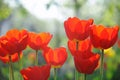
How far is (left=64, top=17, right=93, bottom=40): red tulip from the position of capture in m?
1.75

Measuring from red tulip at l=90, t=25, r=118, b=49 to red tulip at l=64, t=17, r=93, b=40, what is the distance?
0.16 feet

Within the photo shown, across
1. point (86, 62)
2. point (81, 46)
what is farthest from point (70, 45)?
point (86, 62)

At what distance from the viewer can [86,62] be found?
5.44 feet

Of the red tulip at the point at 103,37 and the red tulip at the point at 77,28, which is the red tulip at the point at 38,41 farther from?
the red tulip at the point at 103,37

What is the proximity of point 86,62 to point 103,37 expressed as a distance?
0.49 feet

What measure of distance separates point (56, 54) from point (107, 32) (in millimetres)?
233

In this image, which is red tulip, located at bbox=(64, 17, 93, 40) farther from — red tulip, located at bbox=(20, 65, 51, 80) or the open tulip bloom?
red tulip, located at bbox=(20, 65, 51, 80)

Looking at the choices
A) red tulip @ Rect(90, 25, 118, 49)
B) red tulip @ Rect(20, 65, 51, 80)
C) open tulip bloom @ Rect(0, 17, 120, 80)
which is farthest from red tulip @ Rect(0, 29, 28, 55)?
red tulip @ Rect(90, 25, 118, 49)

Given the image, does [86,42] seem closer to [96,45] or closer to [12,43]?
[96,45]

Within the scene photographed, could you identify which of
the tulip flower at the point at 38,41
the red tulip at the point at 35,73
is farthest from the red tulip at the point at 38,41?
the red tulip at the point at 35,73

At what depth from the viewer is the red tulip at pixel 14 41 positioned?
1678 mm

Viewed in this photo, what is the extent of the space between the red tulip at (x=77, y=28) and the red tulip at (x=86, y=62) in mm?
116

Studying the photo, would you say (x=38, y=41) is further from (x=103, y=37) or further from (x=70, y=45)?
(x=103, y=37)

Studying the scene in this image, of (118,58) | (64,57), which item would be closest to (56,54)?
(64,57)
